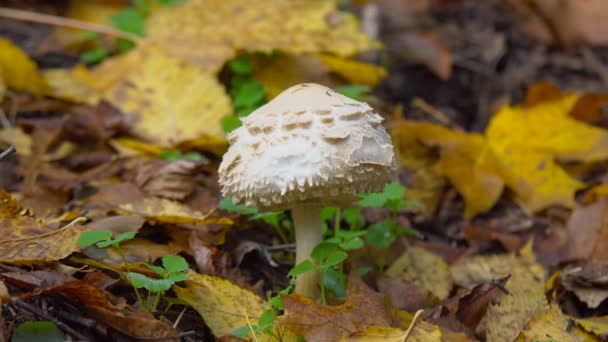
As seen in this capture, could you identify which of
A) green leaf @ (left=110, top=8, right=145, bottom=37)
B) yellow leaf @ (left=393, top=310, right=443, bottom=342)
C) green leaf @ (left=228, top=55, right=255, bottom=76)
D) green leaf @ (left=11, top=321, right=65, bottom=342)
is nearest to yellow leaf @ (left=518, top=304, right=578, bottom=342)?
yellow leaf @ (left=393, top=310, right=443, bottom=342)

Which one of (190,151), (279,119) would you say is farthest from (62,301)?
(190,151)

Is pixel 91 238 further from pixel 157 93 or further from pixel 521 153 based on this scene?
pixel 521 153

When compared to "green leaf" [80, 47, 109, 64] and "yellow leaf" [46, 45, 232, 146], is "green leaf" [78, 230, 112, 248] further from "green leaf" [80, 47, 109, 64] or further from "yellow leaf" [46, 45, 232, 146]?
"green leaf" [80, 47, 109, 64]

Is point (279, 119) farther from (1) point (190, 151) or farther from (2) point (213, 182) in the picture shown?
(1) point (190, 151)

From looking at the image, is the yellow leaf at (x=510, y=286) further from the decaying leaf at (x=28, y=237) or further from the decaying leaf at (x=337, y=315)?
the decaying leaf at (x=28, y=237)

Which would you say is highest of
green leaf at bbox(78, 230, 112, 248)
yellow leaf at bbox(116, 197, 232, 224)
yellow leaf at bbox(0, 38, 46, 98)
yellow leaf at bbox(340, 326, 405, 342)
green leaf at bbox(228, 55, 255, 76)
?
yellow leaf at bbox(0, 38, 46, 98)

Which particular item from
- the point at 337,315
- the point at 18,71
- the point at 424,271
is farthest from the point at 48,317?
the point at 18,71
